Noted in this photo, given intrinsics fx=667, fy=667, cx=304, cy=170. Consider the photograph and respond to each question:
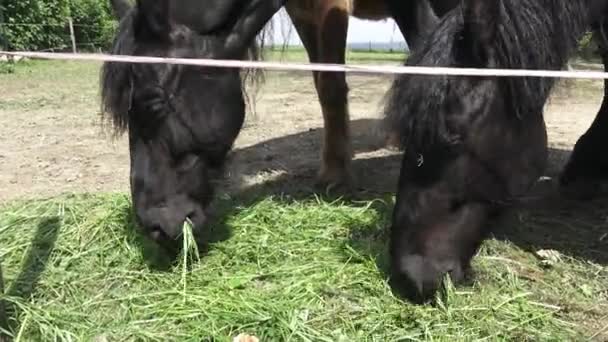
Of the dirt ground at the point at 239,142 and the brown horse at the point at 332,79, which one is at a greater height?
the brown horse at the point at 332,79

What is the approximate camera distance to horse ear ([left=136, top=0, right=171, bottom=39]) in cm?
280

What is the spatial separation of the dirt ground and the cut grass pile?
2.37 ft

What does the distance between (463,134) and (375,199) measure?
1.34 meters

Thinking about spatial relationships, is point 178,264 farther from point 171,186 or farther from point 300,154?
point 300,154

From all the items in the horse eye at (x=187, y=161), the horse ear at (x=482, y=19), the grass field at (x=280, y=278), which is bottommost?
the grass field at (x=280, y=278)

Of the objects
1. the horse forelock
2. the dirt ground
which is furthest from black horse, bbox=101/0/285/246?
the dirt ground

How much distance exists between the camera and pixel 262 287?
2.70 m

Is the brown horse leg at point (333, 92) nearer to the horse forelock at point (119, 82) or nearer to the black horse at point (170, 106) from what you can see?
the black horse at point (170, 106)

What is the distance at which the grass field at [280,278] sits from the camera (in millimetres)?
2377

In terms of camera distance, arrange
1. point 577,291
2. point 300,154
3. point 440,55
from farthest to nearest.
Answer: point 300,154, point 577,291, point 440,55

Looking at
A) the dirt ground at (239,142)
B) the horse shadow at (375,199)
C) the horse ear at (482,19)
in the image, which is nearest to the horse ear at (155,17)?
the horse shadow at (375,199)

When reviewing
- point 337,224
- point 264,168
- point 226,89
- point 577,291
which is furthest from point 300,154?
point 577,291

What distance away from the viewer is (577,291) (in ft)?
9.07

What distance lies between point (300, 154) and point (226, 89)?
222 cm
